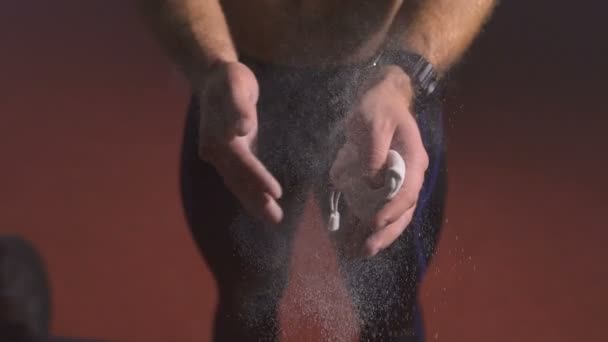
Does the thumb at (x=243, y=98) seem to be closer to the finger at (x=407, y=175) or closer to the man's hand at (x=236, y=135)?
the man's hand at (x=236, y=135)

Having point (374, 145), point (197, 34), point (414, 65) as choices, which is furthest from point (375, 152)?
point (197, 34)

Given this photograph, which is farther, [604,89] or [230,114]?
[604,89]

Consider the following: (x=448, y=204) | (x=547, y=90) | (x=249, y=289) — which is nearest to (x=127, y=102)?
(x=249, y=289)

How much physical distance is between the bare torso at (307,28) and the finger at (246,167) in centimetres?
11

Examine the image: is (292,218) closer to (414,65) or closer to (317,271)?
(317,271)

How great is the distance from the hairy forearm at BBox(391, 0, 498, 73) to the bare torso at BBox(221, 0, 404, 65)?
21mm

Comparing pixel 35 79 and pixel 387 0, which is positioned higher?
pixel 387 0

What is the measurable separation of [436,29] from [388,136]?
144 mm

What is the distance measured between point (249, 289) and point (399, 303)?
177 mm

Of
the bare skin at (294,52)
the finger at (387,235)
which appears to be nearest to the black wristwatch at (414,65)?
the bare skin at (294,52)

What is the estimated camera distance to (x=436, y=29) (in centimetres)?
66

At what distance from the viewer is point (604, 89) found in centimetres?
75

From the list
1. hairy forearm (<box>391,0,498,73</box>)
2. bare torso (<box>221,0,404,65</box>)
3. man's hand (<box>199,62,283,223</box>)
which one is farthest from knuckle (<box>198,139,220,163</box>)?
hairy forearm (<box>391,0,498,73</box>)

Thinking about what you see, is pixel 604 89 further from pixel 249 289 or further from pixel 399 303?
pixel 249 289
